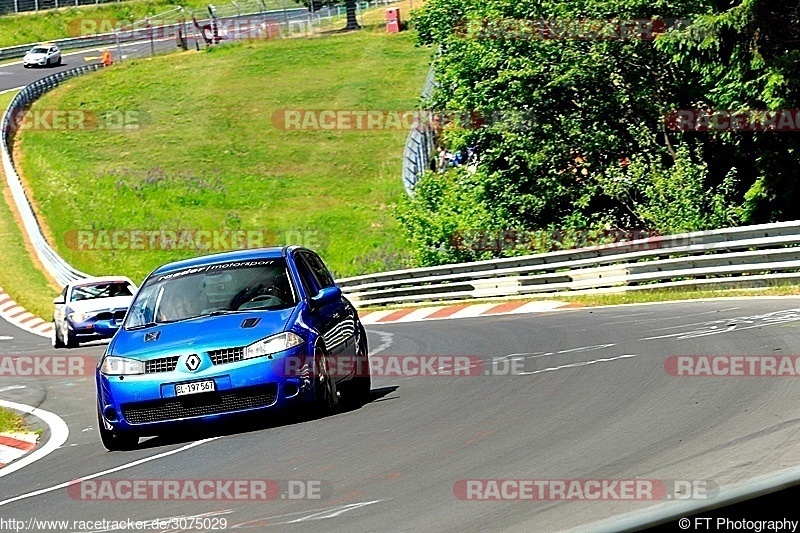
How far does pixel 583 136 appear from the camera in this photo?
31531mm

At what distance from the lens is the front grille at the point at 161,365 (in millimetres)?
10391

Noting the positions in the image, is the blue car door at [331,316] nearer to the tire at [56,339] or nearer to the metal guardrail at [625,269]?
the metal guardrail at [625,269]

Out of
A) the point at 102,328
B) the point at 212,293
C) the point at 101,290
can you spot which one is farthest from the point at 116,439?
the point at 101,290

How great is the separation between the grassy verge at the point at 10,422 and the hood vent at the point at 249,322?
3.96 m

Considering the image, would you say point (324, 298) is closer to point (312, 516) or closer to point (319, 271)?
point (319, 271)

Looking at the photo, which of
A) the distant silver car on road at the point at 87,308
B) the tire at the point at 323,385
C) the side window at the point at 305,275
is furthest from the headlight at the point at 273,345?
the distant silver car on road at the point at 87,308

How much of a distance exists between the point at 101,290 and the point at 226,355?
1746 centimetres

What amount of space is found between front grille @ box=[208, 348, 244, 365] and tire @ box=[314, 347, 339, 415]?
0.63 meters

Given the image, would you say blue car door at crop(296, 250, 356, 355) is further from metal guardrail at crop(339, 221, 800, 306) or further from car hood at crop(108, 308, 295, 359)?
metal guardrail at crop(339, 221, 800, 306)

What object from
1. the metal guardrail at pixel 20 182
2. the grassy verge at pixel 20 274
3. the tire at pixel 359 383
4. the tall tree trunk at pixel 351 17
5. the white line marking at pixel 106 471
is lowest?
the grassy verge at pixel 20 274

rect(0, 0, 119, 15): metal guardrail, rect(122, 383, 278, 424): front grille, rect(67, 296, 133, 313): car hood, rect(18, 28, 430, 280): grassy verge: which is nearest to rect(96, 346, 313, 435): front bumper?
rect(122, 383, 278, 424): front grille

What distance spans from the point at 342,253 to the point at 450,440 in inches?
1512

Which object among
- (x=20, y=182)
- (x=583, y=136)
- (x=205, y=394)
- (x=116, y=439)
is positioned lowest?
(x=20, y=182)

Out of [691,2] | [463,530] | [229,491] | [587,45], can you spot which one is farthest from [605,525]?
[587,45]
